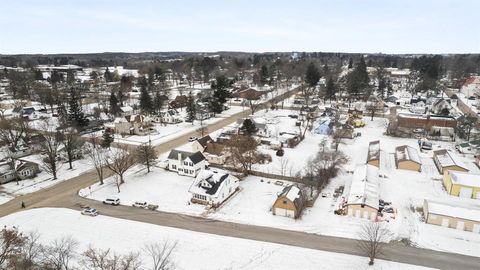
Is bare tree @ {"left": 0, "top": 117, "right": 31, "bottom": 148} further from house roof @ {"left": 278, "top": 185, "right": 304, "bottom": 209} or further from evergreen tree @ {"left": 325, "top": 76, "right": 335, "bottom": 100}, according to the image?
evergreen tree @ {"left": 325, "top": 76, "right": 335, "bottom": 100}

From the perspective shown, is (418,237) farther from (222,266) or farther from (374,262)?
(222,266)

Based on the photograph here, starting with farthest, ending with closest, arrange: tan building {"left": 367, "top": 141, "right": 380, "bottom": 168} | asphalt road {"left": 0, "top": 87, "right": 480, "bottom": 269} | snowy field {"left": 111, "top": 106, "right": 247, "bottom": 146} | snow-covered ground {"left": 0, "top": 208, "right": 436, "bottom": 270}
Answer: snowy field {"left": 111, "top": 106, "right": 247, "bottom": 146} → tan building {"left": 367, "top": 141, "right": 380, "bottom": 168} → asphalt road {"left": 0, "top": 87, "right": 480, "bottom": 269} → snow-covered ground {"left": 0, "top": 208, "right": 436, "bottom": 270}

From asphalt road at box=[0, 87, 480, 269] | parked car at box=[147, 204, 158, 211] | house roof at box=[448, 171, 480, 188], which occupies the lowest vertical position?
asphalt road at box=[0, 87, 480, 269]

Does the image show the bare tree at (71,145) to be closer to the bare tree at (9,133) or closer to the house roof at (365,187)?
the bare tree at (9,133)

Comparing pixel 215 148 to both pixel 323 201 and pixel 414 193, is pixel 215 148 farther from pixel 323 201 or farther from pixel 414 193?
pixel 414 193

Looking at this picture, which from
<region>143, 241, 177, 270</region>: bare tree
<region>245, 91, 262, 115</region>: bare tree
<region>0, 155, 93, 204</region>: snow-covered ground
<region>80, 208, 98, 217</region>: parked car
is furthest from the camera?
<region>245, 91, 262, 115</region>: bare tree

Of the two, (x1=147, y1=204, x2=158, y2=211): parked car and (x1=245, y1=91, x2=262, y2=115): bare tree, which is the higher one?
(x1=245, y1=91, x2=262, y2=115): bare tree

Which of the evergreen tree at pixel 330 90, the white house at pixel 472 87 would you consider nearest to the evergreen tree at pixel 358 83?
the evergreen tree at pixel 330 90

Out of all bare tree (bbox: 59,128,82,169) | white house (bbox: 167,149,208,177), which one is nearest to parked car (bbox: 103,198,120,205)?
white house (bbox: 167,149,208,177)
